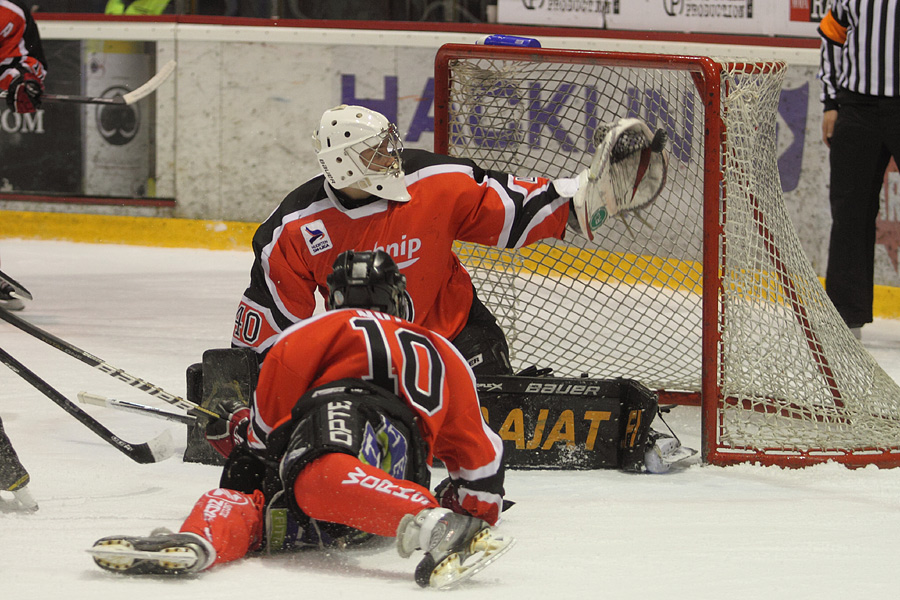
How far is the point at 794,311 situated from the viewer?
3.05 metres

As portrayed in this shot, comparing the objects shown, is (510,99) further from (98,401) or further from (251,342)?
(98,401)

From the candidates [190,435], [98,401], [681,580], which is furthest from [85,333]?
[681,580]

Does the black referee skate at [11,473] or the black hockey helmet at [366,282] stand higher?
the black hockey helmet at [366,282]

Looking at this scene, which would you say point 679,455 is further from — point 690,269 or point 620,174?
point 690,269

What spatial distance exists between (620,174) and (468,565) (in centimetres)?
102

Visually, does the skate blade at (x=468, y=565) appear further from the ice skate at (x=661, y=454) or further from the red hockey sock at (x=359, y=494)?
the ice skate at (x=661, y=454)

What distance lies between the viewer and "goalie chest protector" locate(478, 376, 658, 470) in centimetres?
280

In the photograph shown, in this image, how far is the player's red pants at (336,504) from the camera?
1.86 meters

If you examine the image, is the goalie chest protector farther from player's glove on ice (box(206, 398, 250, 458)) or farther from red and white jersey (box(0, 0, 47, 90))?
red and white jersey (box(0, 0, 47, 90))

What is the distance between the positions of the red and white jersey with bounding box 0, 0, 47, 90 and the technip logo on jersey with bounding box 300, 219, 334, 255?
112 inches

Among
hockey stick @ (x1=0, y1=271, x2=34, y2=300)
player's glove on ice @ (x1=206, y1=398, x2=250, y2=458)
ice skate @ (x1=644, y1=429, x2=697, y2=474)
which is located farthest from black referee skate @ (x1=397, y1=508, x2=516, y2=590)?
hockey stick @ (x1=0, y1=271, x2=34, y2=300)

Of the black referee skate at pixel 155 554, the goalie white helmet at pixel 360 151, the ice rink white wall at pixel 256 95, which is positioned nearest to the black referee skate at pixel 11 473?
the black referee skate at pixel 155 554

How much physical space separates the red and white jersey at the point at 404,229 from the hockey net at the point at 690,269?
0.27 m

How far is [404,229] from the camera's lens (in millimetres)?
2664
